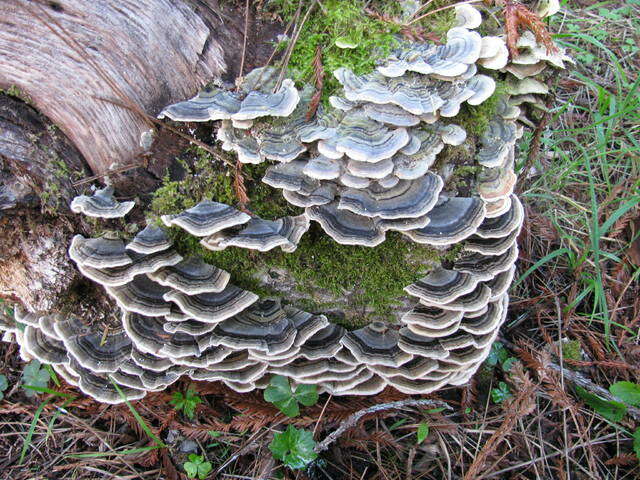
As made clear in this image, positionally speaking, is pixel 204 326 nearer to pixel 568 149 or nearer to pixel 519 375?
pixel 519 375

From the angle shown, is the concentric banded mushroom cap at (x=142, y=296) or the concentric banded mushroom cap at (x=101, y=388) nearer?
the concentric banded mushroom cap at (x=142, y=296)

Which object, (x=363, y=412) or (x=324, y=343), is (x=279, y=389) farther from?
(x=363, y=412)

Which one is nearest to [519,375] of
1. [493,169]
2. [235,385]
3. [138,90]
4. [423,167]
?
[493,169]

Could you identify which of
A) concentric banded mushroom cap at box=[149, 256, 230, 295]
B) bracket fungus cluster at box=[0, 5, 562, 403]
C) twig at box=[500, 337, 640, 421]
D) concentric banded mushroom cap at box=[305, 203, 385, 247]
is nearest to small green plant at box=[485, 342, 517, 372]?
twig at box=[500, 337, 640, 421]

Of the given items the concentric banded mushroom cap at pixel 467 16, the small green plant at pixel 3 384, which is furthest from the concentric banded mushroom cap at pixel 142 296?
the concentric banded mushroom cap at pixel 467 16

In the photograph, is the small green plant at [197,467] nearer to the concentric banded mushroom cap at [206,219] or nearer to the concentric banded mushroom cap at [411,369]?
the concentric banded mushroom cap at [411,369]

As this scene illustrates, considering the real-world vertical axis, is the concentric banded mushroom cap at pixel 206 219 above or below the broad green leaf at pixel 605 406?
above
